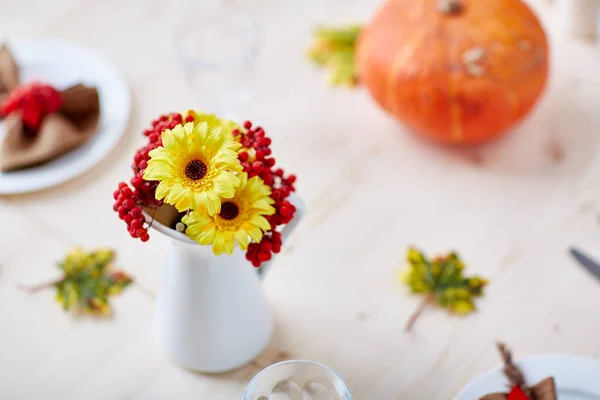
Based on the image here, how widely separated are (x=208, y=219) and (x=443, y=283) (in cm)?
39

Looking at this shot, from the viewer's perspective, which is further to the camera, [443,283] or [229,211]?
[443,283]

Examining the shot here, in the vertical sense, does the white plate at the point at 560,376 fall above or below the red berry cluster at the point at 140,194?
below

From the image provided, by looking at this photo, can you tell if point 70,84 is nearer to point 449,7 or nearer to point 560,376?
point 449,7

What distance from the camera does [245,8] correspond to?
1.37m

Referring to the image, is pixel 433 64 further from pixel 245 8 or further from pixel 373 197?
pixel 245 8

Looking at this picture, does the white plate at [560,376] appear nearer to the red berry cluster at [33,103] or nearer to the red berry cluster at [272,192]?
the red berry cluster at [272,192]

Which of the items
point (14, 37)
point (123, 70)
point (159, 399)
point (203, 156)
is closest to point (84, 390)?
point (159, 399)

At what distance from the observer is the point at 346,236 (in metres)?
1.06

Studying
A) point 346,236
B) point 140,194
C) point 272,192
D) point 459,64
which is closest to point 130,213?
point 140,194

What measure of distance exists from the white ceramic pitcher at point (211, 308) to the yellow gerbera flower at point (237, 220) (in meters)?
0.05

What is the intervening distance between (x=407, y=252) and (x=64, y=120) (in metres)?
0.52

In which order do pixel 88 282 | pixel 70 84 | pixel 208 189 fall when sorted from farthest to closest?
pixel 70 84, pixel 88 282, pixel 208 189

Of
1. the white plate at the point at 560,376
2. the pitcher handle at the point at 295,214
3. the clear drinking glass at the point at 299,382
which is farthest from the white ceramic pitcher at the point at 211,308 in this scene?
the white plate at the point at 560,376

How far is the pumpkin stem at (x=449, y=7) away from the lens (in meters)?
1.11
